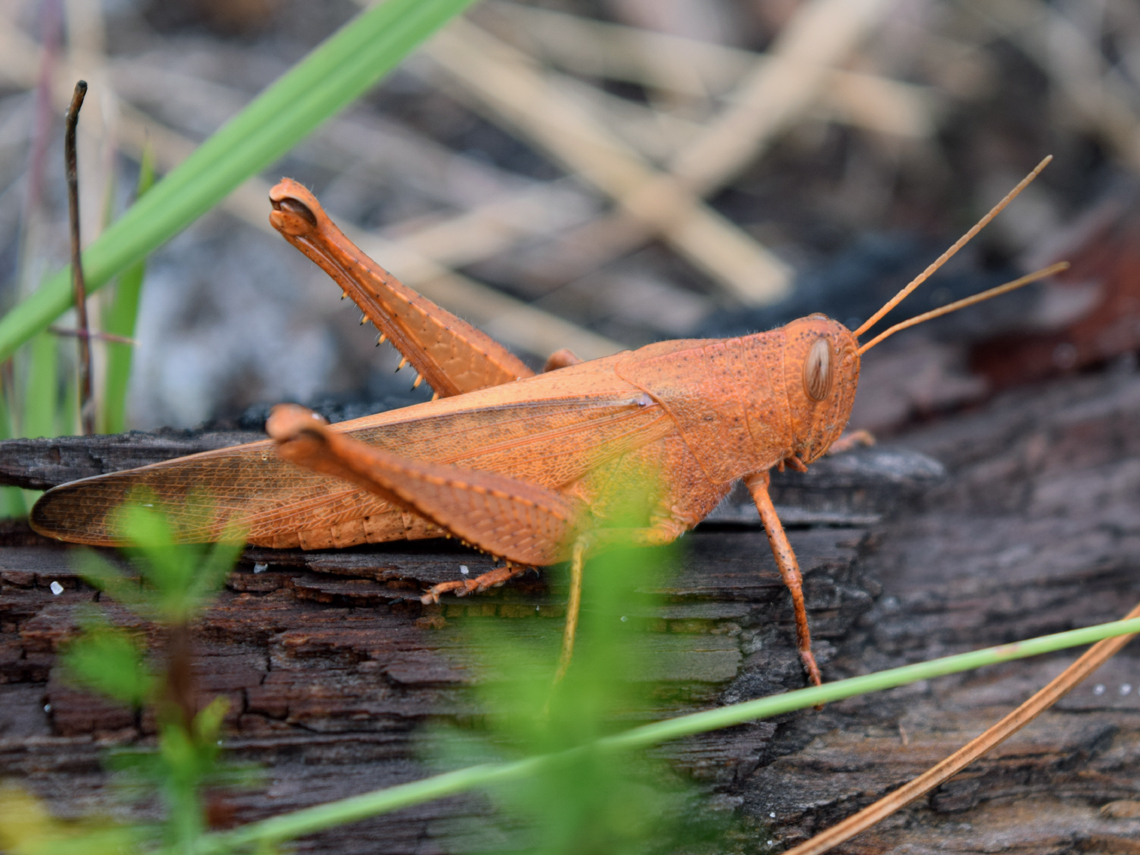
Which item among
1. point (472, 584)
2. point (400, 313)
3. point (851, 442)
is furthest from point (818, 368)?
point (400, 313)

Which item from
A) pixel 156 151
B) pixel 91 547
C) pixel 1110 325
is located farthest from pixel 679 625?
Answer: pixel 156 151

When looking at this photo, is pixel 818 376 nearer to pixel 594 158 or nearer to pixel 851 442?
pixel 851 442

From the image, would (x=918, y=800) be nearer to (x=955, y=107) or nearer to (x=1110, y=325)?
(x=1110, y=325)

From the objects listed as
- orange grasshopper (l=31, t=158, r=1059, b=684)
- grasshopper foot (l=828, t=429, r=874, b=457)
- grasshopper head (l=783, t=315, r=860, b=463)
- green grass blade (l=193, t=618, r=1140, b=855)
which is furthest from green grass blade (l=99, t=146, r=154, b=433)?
grasshopper foot (l=828, t=429, r=874, b=457)

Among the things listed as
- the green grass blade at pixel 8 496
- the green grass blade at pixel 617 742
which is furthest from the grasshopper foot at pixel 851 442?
the green grass blade at pixel 8 496

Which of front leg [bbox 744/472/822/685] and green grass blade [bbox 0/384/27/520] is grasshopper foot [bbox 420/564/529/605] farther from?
green grass blade [bbox 0/384/27/520]

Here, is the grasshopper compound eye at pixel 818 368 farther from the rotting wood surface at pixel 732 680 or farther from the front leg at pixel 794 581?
the rotting wood surface at pixel 732 680
